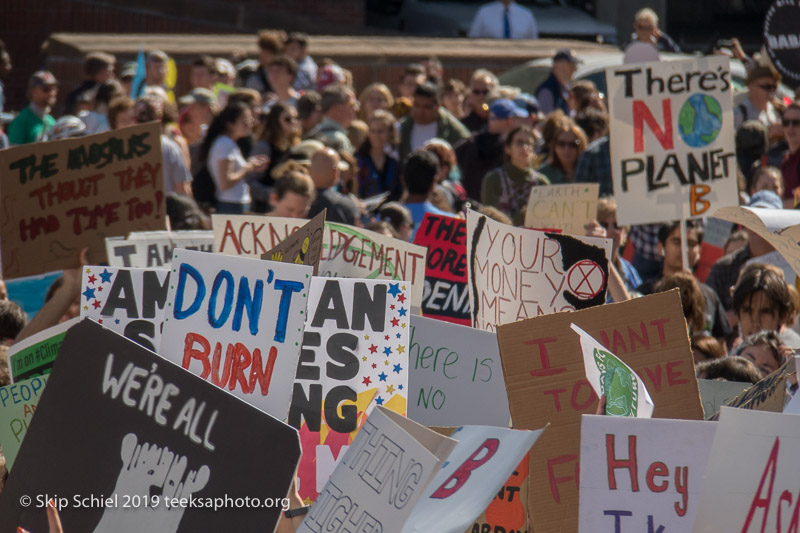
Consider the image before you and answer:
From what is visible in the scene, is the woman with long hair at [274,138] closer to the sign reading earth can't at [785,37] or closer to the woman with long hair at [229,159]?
the woman with long hair at [229,159]

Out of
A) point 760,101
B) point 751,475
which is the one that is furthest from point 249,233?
point 760,101

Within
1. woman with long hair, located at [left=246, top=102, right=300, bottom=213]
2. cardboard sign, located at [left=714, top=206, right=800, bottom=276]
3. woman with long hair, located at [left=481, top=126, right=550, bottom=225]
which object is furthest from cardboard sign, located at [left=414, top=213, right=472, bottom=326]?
woman with long hair, located at [left=246, top=102, right=300, bottom=213]

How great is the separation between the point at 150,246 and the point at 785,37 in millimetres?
5418

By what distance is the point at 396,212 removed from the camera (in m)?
6.74

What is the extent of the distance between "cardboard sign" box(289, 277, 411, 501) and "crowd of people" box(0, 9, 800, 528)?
3.84ft

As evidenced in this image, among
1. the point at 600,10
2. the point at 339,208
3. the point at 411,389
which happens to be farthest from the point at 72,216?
the point at 600,10

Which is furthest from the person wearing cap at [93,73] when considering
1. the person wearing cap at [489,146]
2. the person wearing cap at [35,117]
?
the person wearing cap at [489,146]

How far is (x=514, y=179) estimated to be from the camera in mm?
8477

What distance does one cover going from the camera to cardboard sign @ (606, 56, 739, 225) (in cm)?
705

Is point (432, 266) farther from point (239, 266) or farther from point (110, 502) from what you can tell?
point (110, 502)

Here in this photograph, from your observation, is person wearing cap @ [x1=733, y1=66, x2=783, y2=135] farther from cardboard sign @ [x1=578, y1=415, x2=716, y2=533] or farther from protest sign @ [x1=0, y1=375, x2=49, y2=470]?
cardboard sign @ [x1=578, y1=415, x2=716, y2=533]

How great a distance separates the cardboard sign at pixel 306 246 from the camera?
387cm

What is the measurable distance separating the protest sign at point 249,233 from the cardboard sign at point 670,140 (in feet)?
8.12

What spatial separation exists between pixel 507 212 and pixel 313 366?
483cm
